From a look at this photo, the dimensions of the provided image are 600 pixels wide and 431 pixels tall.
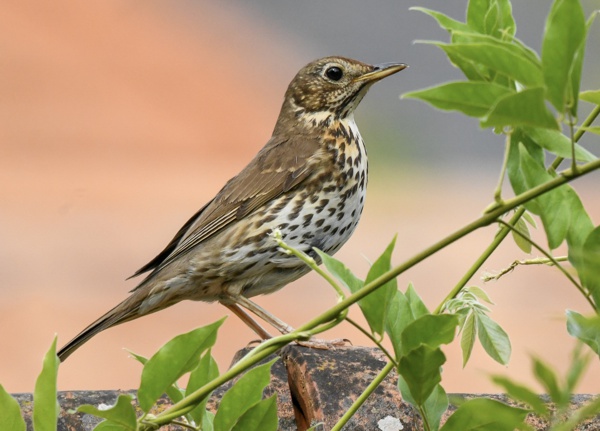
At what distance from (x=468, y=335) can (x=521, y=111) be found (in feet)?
1.56

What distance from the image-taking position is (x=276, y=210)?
3420mm

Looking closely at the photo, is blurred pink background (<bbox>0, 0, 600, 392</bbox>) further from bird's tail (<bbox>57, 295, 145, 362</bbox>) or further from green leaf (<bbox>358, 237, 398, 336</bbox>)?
green leaf (<bbox>358, 237, 398, 336</bbox>)

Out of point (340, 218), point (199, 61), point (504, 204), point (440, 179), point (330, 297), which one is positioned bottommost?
point (504, 204)

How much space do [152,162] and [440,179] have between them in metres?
4.27

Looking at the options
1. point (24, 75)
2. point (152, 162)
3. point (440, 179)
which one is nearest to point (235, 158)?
point (152, 162)

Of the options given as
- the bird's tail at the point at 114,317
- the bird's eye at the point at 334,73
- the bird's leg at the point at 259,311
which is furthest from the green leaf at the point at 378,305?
the bird's eye at the point at 334,73

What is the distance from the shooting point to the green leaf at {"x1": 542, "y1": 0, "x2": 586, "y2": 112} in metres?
0.80

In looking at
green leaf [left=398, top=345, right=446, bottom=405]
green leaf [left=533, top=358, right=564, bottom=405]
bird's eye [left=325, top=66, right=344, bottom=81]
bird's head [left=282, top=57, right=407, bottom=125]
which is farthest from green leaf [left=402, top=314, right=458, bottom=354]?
bird's eye [left=325, top=66, right=344, bottom=81]

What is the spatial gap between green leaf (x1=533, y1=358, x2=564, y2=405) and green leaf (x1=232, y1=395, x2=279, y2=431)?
0.40m

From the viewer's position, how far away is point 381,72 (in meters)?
3.51

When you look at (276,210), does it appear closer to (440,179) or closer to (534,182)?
(534,182)

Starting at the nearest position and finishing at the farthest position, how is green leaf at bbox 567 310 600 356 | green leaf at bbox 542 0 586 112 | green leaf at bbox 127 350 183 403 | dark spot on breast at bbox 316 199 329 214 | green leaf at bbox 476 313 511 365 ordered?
green leaf at bbox 542 0 586 112 → green leaf at bbox 567 310 600 356 → green leaf at bbox 127 350 183 403 → green leaf at bbox 476 313 511 365 → dark spot on breast at bbox 316 199 329 214

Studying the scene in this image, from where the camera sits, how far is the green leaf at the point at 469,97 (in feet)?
2.83

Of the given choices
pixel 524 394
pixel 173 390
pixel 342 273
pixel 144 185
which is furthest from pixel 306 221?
pixel 144 185
